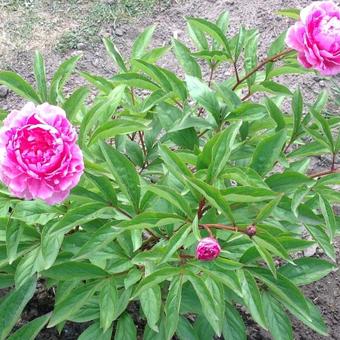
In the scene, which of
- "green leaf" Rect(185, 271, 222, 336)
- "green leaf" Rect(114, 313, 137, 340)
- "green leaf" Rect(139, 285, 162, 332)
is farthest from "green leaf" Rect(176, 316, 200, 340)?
"green leaf" Rect(185, 271, 222, 336)

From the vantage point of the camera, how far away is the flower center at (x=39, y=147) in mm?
1197

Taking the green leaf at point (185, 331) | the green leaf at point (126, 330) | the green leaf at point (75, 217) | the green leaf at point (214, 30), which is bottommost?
the green leaf at point (185, 331)

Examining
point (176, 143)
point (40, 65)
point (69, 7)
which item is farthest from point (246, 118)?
point (69, 7)

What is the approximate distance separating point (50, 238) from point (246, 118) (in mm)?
547

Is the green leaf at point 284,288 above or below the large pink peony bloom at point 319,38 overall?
below

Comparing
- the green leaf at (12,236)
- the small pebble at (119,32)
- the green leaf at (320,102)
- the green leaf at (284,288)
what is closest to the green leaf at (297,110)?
the green leaf at (320,102)

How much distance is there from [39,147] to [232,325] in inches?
31.0

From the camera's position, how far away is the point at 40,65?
5.76 ft

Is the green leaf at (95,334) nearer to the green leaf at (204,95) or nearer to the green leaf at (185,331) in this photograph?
the green leaf at (185,331)

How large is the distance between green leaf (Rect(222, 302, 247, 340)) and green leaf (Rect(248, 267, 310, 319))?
0.22 m

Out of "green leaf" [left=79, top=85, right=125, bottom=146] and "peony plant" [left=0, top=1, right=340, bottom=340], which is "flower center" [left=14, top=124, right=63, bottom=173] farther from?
"green leaf" [left=79, top=85, right=125, bottom=146]

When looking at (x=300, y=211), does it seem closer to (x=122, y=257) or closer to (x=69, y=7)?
(x=122, y=257)

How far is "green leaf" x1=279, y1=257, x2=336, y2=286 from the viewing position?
67.2 inches

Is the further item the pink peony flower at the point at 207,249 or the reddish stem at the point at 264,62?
the reddish stem at the point at 264,62
